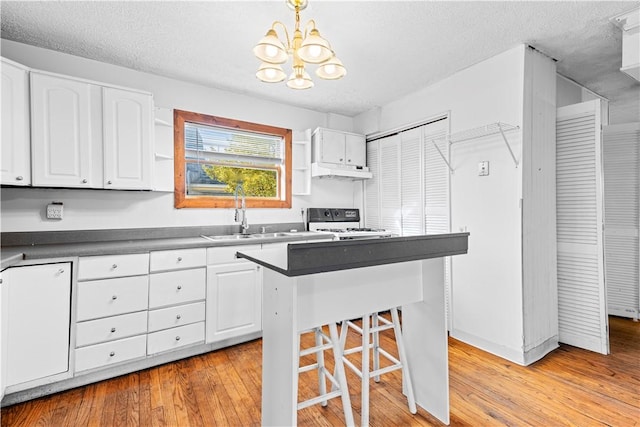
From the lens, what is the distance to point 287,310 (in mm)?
1389

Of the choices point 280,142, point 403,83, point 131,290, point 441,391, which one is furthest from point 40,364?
point 403,83

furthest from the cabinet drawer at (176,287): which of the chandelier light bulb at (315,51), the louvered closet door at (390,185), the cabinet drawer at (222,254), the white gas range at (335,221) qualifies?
the louvered closet door at (390,185)

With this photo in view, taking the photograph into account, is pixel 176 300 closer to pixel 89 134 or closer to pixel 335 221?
pixel 89 134

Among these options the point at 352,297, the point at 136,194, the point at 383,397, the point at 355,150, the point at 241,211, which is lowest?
the point at 383,397

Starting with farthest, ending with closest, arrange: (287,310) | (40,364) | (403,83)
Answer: (403,83)
(40,364)
(287,310)

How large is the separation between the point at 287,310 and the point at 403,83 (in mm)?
2722

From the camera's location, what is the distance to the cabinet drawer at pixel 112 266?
2.14 meters

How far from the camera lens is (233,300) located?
2.73 metres

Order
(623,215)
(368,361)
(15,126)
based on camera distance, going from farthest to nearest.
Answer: (623,215) → (15,126) → (368,361)

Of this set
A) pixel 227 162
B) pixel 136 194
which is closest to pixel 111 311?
pixel 136 194

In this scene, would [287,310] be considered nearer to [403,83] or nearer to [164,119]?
[164,119]

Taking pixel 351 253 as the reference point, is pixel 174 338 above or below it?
below

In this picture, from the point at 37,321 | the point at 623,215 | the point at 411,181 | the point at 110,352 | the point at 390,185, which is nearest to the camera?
the point at 37,321

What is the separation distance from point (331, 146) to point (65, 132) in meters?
2.55
